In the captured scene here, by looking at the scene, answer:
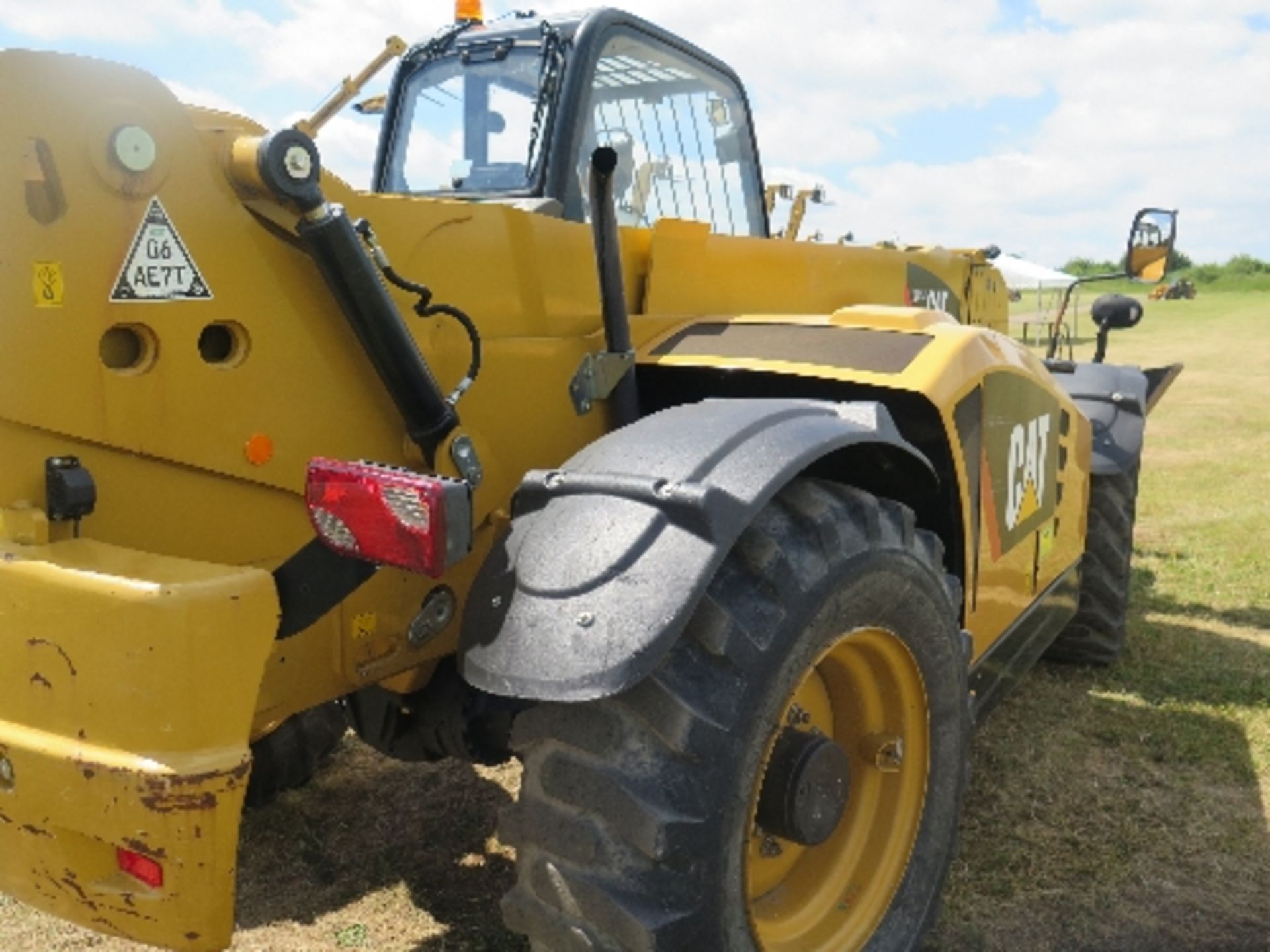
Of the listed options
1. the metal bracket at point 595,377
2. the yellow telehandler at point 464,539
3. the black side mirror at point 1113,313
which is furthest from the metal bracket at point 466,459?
the black side mirror at point 1113,313

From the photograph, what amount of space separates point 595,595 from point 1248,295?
5098cm

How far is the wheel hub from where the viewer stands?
7.53 feet

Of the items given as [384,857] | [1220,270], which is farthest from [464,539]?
[1220,270]

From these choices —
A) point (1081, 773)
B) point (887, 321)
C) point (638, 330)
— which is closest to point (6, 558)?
point (638, 330)

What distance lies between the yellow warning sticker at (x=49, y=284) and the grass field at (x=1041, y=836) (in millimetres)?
1804

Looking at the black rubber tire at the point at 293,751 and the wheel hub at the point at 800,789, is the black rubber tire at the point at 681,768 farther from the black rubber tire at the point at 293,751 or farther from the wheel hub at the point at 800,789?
the black rubber tire at the point at 293,751

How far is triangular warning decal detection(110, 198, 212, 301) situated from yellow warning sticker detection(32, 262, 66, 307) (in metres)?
0.08

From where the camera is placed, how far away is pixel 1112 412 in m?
4.88

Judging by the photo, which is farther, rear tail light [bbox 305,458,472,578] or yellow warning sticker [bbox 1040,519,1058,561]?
yellow warning sticker [bbox 1040,519,1058,561]

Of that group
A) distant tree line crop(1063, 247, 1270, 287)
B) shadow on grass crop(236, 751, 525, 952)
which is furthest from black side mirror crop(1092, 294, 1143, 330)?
distant tree line crop(1063, 247, 1270, 287)

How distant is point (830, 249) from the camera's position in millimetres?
3936

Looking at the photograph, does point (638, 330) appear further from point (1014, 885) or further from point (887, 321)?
point (1014, 885)

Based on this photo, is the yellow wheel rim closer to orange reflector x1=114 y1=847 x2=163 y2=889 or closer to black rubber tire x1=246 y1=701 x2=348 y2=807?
orange reflector x1=114 y1=847 x2=163 y2=889

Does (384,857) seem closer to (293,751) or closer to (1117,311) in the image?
(293,751)
